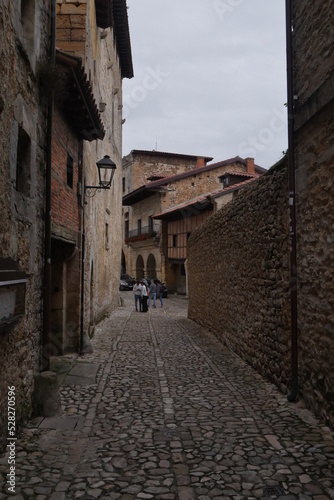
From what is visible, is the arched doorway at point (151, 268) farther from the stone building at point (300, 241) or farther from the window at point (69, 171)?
the stone building at point (300, 241)

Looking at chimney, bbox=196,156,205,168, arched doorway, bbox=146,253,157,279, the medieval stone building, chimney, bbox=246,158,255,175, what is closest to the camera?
the medieval stone building

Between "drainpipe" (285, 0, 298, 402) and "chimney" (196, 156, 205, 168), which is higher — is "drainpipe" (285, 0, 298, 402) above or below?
below

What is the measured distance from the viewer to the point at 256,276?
22.2 feet

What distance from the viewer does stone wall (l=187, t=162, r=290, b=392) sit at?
5.61 m

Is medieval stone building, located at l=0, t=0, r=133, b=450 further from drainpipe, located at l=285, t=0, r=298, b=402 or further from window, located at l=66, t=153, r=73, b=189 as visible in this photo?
drainpipe, located at l=285, t=0, r=298, b=402

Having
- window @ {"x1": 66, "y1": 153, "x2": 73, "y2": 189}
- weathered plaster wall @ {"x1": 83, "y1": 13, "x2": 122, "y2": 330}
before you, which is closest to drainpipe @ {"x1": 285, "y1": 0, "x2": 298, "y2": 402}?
window @ {"x1": 66, "y1": 153, "x2": 73, "y2": 189}

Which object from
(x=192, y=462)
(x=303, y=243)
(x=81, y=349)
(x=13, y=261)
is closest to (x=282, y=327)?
(x=303, y=243)

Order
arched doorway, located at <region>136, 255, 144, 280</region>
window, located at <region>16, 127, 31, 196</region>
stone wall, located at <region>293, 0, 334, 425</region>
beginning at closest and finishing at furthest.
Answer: stone wall, located at <region>293, 0, 334, 425</region>
window, located at <region>16, 127, 31, 196</region>
arched doorway, located at <region>136, 255, 144, 280</region>

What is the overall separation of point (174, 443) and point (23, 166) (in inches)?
127

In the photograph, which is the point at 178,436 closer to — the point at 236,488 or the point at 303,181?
the point at 236,488

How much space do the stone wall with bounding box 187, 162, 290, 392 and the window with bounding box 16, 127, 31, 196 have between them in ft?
10.2

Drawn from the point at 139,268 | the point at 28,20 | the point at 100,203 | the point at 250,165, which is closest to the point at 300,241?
the point at 28,20

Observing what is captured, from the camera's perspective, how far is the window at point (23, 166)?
15.3ft

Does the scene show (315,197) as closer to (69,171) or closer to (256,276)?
(256,276)
